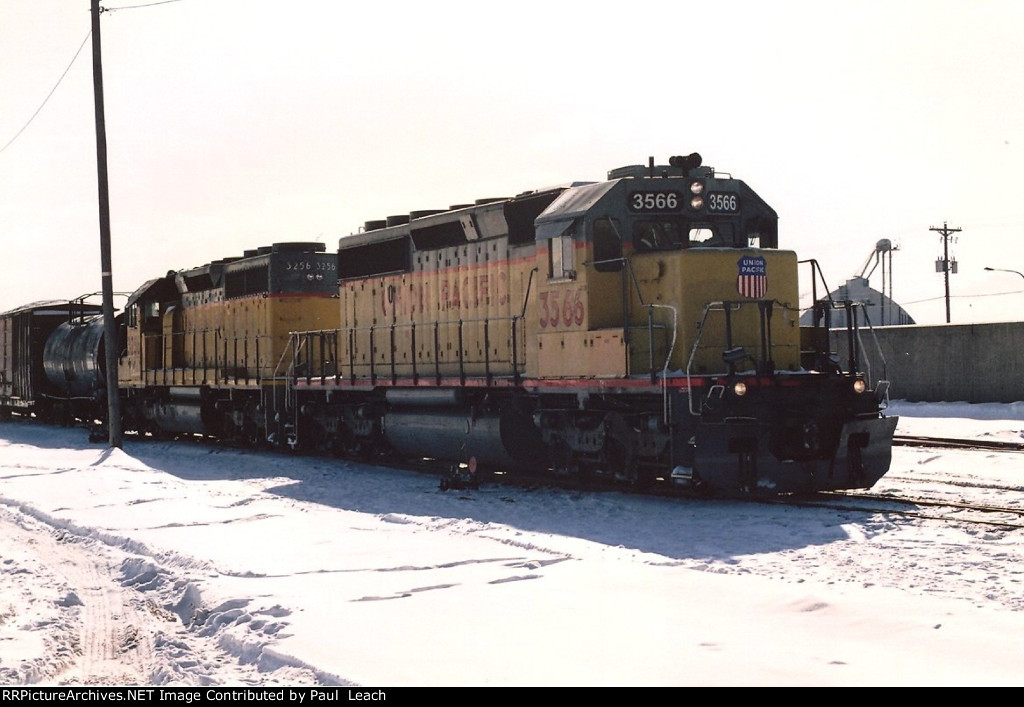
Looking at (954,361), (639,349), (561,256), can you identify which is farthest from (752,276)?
(954,361)

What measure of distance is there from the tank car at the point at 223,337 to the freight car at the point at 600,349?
1.42 metres

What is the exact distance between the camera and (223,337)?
990 inches

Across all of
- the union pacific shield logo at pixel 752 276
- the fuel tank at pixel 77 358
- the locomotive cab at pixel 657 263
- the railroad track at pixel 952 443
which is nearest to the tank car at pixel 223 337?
the fuel tank at pixel 77 358

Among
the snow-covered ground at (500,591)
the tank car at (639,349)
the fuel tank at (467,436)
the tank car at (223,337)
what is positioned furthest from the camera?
the tank car at (223,337)

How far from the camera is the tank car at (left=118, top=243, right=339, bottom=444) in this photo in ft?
75.5

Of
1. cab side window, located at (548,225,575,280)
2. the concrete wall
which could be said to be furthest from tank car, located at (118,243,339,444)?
the concrete wall

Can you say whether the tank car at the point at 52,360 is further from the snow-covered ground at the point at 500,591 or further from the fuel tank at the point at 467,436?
the snow-covered ground at the point at 500,591

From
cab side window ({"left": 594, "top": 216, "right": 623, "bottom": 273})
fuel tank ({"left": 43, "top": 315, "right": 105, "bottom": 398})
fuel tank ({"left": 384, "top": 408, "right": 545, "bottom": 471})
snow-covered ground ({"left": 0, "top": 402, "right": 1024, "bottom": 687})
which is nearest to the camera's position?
snow-covered ground ({"left": 0, "top": 402, "right": 1024, "bottom": 687})

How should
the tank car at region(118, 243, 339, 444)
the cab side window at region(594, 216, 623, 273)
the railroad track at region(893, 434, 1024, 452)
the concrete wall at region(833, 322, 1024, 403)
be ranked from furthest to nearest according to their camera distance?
1. the concrete wall at region(833, 322, 1024, 403)
2. the tank car at region(118, 243, 339, 444)
3. the railroad track at region(893, 434, 1024, 452)
4. the cab side window at region(594, 216, 623, 273)

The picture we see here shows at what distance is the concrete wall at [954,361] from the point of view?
28.7m

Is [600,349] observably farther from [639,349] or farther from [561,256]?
[561,256]

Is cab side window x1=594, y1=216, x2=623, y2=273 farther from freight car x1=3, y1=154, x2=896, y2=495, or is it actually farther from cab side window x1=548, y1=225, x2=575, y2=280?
cab side window x1=548, y1=225, x2=575, y2=280

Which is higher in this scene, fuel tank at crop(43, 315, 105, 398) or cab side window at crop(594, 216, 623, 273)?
cab side window at crop(594, 216, 623, 273)

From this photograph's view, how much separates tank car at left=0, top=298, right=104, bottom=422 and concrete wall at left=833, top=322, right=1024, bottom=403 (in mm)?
19070
